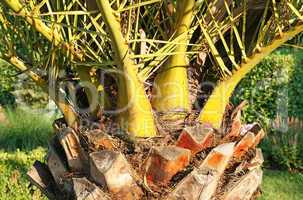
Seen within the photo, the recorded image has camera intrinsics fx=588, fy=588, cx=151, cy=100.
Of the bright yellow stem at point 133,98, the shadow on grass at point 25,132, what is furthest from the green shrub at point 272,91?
the bright yellow stem at point 133,98

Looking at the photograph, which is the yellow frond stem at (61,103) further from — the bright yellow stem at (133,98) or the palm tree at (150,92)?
the bright yellow stem at (133,98)

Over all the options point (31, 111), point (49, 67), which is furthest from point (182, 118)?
point (31, 111)

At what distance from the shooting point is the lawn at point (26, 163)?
5.92 m

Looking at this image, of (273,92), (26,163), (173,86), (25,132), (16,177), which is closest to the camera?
(173,86)

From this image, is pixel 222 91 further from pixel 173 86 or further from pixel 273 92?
pixel 273 92

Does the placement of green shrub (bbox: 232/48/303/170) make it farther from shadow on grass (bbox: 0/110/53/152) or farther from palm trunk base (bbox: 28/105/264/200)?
palm trunk base (bbox: 28/105/264/200)

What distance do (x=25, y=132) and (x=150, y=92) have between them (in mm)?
5317

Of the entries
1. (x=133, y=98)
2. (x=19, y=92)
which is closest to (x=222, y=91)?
(x=133, y=98)

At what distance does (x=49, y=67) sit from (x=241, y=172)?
106 cm

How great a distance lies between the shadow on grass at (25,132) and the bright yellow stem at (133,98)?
5.02m

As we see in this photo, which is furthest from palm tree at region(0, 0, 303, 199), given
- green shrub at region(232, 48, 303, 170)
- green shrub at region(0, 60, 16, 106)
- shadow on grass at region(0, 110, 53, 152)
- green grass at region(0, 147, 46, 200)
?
green shrub at region(0, 60, 16, 106)

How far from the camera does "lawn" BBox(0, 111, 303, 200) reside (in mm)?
5918

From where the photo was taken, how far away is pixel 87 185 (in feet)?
8.21

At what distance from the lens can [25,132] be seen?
7746 millimetres
